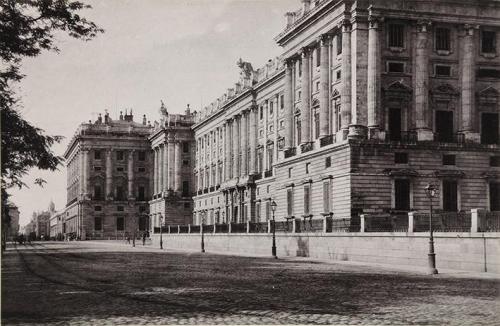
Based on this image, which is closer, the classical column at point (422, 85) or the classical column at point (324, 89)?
the classical column at point (422, 85)

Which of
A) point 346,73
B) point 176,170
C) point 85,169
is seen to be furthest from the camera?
point 85,169

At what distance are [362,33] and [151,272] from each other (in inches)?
924

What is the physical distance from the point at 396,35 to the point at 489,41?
247 inches

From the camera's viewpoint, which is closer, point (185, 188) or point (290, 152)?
point (290, 152)

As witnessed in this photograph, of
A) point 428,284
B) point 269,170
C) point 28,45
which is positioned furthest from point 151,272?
point 269,170

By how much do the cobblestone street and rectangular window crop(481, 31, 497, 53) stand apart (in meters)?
24.5

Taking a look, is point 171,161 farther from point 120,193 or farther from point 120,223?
point 120,223

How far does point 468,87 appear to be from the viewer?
45375mm

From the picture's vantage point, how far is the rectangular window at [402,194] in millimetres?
43750

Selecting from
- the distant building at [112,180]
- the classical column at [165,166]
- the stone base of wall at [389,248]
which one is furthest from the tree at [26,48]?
the distant building at [112,180]

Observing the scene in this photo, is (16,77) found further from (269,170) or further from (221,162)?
(221,162)

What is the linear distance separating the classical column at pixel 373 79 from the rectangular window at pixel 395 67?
3.87 ft

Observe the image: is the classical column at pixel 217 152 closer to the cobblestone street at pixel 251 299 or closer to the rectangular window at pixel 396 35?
the rectangular window at pixel 396 35

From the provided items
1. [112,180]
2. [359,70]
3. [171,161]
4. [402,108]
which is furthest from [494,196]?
[112,180]
